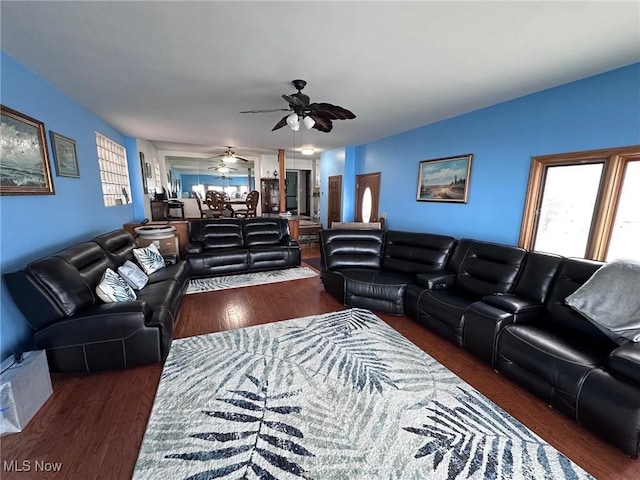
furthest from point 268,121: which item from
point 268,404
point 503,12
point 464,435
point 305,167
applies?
point 305,167

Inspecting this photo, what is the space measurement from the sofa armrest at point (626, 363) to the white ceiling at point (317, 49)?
2.02 m

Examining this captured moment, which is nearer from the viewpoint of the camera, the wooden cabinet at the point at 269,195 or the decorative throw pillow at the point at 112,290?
the decorative throw pillow at the point at 112,290

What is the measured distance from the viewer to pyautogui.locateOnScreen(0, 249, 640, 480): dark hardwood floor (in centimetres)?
139

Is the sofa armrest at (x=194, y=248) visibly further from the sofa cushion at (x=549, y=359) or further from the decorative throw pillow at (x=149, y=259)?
the sofa cushion at (x=549, y=359)

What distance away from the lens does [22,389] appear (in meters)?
1.60

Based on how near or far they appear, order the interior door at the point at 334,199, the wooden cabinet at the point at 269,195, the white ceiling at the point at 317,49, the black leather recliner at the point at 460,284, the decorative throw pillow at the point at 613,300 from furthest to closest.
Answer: the wooden cabinet at the point at 269,195
the interior door at the point at 334,199
the black leather recliner at the point at 460,284
the decorative throw pillow at the point at 613,300
the white ceiling at the point at 317,49

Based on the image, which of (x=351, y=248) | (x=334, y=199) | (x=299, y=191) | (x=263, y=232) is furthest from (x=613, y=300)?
(x=299, y=191)

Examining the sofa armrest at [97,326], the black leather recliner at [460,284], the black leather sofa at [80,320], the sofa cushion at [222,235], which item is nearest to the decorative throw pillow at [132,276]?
the black leather sofa at [80,320]

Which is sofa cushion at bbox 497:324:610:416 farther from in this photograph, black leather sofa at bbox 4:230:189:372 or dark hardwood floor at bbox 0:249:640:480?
black leather sofa at bbox 4:230:189:372

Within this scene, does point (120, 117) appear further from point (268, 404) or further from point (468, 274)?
point (468, 274)

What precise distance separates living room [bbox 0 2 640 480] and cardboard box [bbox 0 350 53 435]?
24 cm

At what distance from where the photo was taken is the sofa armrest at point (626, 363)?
1.44 m

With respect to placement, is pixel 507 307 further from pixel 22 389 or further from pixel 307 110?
pixel 22 389

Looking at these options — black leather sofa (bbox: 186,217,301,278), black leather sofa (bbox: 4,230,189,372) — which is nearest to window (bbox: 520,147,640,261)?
black leather sofa (bbox: 186,217,301,278)
